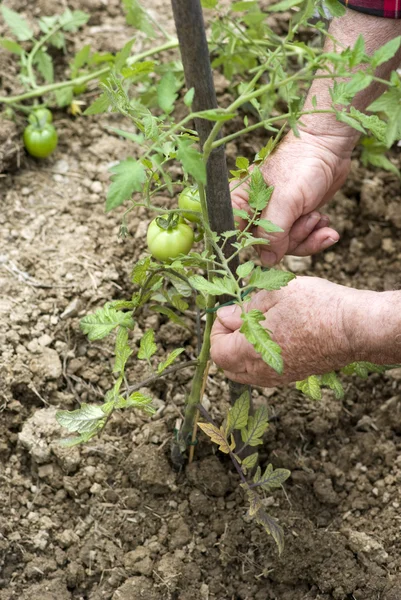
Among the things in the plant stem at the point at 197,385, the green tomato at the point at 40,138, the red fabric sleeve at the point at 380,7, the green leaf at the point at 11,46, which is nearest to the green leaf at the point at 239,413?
the plant stem at the point at 197,385

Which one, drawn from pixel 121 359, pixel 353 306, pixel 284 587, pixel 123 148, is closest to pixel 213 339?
pixel 121 359

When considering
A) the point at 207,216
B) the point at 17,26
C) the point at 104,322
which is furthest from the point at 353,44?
the point at 17,26

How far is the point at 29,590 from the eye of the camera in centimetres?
173

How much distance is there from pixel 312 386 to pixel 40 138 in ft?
4.22

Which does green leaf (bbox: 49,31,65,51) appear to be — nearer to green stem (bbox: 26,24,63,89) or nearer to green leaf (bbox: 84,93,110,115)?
green stem (bbox: 26,24,63,89)

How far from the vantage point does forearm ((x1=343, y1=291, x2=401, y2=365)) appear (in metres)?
1.48

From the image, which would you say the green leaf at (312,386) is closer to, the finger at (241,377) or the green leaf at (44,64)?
the finger at (241,377)

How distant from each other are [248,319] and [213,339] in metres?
0.35

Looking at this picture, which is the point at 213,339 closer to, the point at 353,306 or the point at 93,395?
the point at 353,306

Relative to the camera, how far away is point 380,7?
5.77 ft

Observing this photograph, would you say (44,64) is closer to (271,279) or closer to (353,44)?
(353,44)

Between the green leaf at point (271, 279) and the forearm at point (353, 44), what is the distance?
1.90 feet

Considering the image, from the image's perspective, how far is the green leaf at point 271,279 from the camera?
1.37 m

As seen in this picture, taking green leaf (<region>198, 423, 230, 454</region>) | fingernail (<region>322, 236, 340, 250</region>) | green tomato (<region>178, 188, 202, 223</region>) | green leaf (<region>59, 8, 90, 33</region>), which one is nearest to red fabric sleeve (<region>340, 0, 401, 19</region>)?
fingernail (<region>322, 236, 340, 250</region>)
